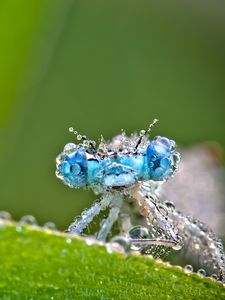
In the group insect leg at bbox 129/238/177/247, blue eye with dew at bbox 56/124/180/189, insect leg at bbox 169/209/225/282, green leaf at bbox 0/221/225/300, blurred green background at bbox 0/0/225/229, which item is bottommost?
green leaf at bbox 0/221/225/300

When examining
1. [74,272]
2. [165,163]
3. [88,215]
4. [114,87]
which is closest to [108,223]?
[88,215]

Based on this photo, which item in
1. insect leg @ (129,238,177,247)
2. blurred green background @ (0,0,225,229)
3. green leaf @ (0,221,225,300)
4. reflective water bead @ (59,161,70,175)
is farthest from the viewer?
blurred green background @ (0,0,225,229)

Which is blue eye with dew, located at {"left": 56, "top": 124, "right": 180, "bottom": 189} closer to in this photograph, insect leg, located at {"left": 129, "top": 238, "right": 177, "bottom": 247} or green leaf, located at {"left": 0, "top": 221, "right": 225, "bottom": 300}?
insect leg, located at {"left": 129, "top": 238, "right": 177, "bottom": 247}

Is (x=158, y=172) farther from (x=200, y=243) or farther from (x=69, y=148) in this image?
(x=200, y=243)

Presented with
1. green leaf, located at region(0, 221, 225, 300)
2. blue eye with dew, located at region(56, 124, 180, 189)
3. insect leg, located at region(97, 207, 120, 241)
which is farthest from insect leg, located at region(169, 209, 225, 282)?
green leaf, located at region(0, 221, 225, 300)

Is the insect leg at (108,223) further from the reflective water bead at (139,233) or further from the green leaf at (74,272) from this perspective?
the green leaf at (74,272)
